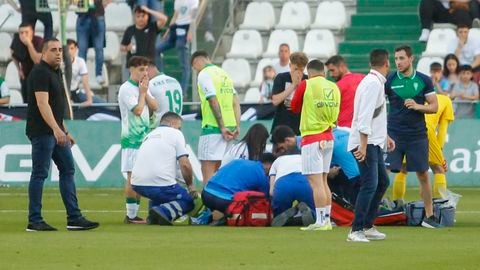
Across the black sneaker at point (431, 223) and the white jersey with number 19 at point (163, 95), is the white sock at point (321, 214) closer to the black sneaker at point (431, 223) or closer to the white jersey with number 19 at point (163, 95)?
the black sneaker at point (431, 223)

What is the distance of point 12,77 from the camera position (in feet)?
96.0

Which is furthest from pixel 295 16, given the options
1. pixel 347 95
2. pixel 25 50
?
pixel 347 95

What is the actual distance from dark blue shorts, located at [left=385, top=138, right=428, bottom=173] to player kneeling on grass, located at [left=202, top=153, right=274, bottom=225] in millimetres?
1564

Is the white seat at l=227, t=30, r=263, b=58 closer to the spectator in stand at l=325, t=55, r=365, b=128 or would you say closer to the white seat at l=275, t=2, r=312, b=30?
the white seat at l=275, t=2, r=312, b=30

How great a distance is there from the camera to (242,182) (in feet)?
59.7

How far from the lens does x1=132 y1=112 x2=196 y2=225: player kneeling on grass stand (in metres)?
Answer: 18.1

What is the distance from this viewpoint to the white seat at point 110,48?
2950cm

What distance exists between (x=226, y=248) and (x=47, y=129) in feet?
9.78

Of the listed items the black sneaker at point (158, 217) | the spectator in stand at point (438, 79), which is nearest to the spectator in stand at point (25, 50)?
the spectator in stand at point (438, 79)

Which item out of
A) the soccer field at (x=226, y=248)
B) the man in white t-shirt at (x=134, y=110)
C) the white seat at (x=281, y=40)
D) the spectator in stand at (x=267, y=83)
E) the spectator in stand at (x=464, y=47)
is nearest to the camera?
the soccer field at (x=226, y=248)

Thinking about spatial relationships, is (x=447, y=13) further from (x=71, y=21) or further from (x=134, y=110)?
(x=134, y=110)

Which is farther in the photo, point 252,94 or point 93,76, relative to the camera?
point 93,76

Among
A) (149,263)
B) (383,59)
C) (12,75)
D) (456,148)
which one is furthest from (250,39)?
(149,263)

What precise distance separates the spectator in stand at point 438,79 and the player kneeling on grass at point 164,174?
23.7 ft
